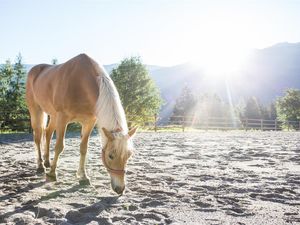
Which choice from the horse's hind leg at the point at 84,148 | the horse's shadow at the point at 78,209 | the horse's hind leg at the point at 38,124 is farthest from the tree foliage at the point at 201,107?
the horse's shadow at the point at 78,209

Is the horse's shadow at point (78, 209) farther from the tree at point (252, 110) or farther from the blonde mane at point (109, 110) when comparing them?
the tree at point (252, 110)

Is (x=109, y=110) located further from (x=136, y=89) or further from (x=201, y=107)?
(x=201, y=107)

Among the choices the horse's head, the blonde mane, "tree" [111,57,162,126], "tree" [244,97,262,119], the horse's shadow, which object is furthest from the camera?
"tree" [244,97,262,119]

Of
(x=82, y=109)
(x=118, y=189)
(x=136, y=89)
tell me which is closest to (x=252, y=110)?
(x=136, y=89)

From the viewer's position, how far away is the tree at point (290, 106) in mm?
63562

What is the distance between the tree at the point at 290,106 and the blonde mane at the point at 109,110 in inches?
2509

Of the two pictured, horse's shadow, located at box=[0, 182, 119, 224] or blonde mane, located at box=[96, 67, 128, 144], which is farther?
blonde mane, located at box=[96, 67, 128, 144]

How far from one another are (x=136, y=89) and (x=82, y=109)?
117 ft

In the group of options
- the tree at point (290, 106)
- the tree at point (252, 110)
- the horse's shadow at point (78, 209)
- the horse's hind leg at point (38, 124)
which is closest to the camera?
the horse's shadow at point (78, 209)

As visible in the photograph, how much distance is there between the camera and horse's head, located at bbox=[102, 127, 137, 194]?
4.00m

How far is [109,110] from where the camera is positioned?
4293 millimetres

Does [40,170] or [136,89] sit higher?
[136,89]

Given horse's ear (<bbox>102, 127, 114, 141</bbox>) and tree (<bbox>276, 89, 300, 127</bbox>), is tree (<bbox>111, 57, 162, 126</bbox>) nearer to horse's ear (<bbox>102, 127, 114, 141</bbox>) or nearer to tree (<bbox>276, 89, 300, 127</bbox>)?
tree (<bbox>276, 89, 300, 127</bbox>)

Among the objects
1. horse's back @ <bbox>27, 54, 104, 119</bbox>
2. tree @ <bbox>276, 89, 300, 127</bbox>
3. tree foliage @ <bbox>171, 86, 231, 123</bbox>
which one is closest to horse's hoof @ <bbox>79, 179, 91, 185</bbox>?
horse's back @ <bbox>27, 54, 104, 119</bbox>
